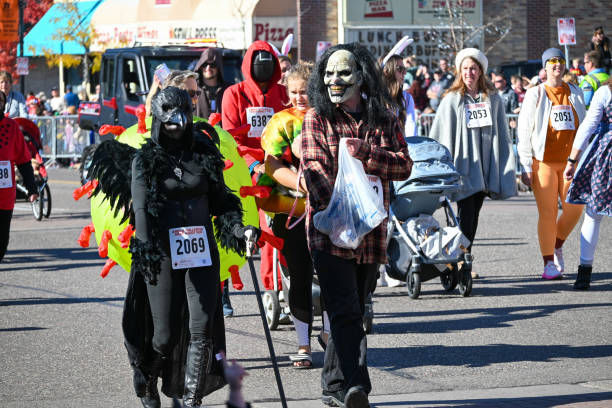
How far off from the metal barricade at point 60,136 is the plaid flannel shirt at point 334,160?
847 inches

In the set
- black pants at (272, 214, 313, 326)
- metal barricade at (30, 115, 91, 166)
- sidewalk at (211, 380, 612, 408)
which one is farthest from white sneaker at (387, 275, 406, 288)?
metal barricade at (30, 115, 91, 166)

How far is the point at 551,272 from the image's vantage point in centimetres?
1046

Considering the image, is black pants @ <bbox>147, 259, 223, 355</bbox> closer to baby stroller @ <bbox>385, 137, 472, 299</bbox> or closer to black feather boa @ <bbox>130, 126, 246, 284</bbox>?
black feather boa @ <bbox>130, 126, 246, 284</bbox>

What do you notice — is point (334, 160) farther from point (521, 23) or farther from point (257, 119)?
point (521, 23)

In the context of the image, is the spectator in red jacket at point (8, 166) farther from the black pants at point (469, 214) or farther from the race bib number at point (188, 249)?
the race bib number at point (188, 249)

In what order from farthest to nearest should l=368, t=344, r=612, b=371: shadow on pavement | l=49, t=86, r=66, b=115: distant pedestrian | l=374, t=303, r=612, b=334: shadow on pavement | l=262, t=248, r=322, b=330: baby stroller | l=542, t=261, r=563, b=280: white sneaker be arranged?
l=49, t=86, r=66, b=115: distant pedestrian, l=542, t=261, r=563, b=280: white sneaker, l=374, t=303, r=612, b=334: shadow on pavement, l=262, t=248, r=322, b=330: baby stroller, l=368, t=344, r=612, b=371: shadow on pavement

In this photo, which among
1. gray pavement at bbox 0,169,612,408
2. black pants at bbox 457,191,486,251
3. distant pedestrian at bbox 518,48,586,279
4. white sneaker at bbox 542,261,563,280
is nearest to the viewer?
gray pavement at bbox 0,169,612,408

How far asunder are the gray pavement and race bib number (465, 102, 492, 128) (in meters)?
1.52

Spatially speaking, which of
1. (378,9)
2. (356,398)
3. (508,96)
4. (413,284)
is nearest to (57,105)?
(378,9)

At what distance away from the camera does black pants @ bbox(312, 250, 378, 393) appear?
18.5 feet

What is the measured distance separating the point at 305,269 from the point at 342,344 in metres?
1.52

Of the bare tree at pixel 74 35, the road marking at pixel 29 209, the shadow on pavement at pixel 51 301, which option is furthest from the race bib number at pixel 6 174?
the bare tree at pixel 74 35

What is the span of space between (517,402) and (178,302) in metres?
2.00

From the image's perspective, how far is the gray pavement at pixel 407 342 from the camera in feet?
21.2
